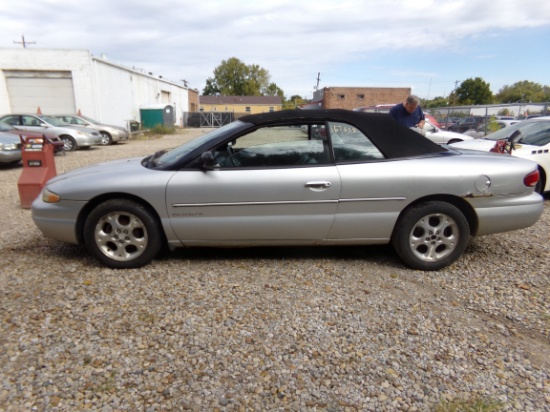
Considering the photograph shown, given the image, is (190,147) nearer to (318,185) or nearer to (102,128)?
(318,185)

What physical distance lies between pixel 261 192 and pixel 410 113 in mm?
3222

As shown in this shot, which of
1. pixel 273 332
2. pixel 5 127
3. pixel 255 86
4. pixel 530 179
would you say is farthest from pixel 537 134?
pixel 255 86

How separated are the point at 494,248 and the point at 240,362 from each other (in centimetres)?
323

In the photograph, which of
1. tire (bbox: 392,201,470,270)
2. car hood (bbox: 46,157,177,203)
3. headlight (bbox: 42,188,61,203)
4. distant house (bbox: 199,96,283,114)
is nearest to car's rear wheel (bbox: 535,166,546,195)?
tire (bbox: 392,201,470,270)

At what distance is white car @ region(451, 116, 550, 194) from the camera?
238 inches

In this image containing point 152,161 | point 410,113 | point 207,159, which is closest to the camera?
point 207,159

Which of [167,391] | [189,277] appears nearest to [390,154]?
[189,277]

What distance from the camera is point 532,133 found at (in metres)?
6.53

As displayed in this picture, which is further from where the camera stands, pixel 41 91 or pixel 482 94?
pixel 482 94

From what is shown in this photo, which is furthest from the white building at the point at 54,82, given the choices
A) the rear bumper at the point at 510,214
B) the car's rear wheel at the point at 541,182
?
the rear bumper at the point at 510,214

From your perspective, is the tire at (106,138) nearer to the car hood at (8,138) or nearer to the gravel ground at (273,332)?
the car hood at (8,138)

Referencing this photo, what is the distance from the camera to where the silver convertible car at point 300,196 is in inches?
133

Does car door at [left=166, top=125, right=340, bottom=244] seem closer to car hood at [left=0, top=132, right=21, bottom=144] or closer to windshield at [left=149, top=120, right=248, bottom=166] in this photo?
windshield at [left=149, top=120, right=248, bottom=166]

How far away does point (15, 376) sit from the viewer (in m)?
2.18
